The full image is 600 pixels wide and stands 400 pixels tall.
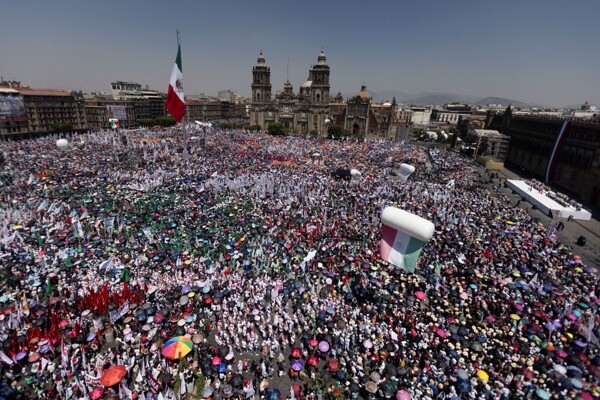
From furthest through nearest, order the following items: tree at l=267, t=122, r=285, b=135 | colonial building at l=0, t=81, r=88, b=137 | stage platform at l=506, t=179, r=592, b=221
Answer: tree at l=267, t=122, r=285, b=135
colonial building at l=0, t=81, r=88, b=137
stage platform at l=506, t=179, r=592, b=221

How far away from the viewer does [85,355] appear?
13.8 meters

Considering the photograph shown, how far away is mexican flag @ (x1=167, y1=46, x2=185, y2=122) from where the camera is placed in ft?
121

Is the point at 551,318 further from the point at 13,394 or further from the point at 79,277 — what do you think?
the point at 79,277

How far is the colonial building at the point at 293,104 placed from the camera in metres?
97.5

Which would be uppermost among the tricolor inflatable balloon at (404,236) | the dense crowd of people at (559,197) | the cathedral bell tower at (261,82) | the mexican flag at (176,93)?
the cathedral bell tower at (261,82)

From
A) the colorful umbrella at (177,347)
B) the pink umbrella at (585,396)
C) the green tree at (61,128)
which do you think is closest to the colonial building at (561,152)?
the pink umbrella at (585,396)

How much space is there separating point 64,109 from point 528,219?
4275 inches

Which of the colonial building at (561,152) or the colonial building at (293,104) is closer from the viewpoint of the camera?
the colonial building at (561,152)

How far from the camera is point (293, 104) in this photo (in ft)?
332

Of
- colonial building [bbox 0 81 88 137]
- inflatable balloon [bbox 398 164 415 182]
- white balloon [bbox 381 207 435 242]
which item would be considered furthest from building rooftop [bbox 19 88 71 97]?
white balloon [bbox 381 207 435 242]

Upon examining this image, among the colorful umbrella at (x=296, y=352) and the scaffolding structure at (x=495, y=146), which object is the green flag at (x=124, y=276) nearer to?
the colorful umbrella at (x=296, y=352)

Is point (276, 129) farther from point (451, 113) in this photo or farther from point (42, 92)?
point (451, 113)

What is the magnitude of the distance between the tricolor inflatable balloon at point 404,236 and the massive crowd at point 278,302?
2215 mm

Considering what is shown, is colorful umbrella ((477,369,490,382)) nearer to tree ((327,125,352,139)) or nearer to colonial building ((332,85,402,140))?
tree ((327,125,352,139))
